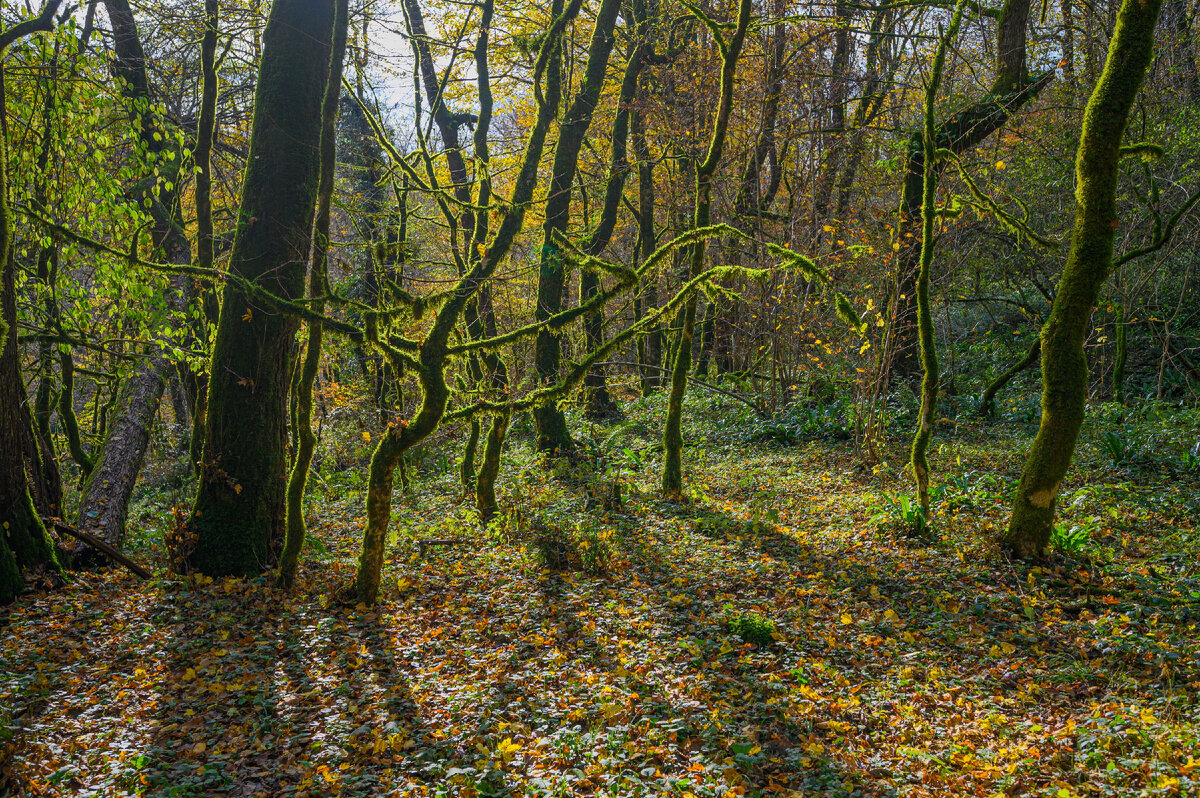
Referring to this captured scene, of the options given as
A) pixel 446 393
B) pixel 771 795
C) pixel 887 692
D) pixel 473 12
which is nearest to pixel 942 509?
pixel 887 692

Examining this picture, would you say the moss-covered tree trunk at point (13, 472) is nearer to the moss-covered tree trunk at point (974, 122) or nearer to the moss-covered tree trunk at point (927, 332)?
the moss-covered tree trunk at point (927, 332)

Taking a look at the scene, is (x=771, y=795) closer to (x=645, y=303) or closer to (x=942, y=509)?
(x=942, y=509)

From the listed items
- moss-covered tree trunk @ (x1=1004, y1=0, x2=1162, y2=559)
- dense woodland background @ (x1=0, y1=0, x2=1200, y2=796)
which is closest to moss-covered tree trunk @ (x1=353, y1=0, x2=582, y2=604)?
dense woodland background @ (x1=0, y1=0, x2=1200, y2=796)

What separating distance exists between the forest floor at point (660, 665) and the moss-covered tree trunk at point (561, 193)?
143 inches

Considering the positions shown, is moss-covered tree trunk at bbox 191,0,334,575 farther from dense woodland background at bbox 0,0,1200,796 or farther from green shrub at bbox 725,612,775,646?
green shrub at bbox 725,612,775,646

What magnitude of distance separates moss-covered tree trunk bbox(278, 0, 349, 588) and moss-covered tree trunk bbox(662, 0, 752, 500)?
14.5 ft

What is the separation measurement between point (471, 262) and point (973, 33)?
41.9 feet

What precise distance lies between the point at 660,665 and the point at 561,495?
4997 millimetres

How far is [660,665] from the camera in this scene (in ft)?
17.4

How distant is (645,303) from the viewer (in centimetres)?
1780

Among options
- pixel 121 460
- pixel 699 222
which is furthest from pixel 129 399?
pixel 699 222

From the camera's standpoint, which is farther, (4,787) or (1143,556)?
(1143,556)

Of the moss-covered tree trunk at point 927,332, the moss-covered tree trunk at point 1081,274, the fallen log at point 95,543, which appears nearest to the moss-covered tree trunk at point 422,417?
the fallen log at point 95,543

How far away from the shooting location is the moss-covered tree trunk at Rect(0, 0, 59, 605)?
5.88 m
